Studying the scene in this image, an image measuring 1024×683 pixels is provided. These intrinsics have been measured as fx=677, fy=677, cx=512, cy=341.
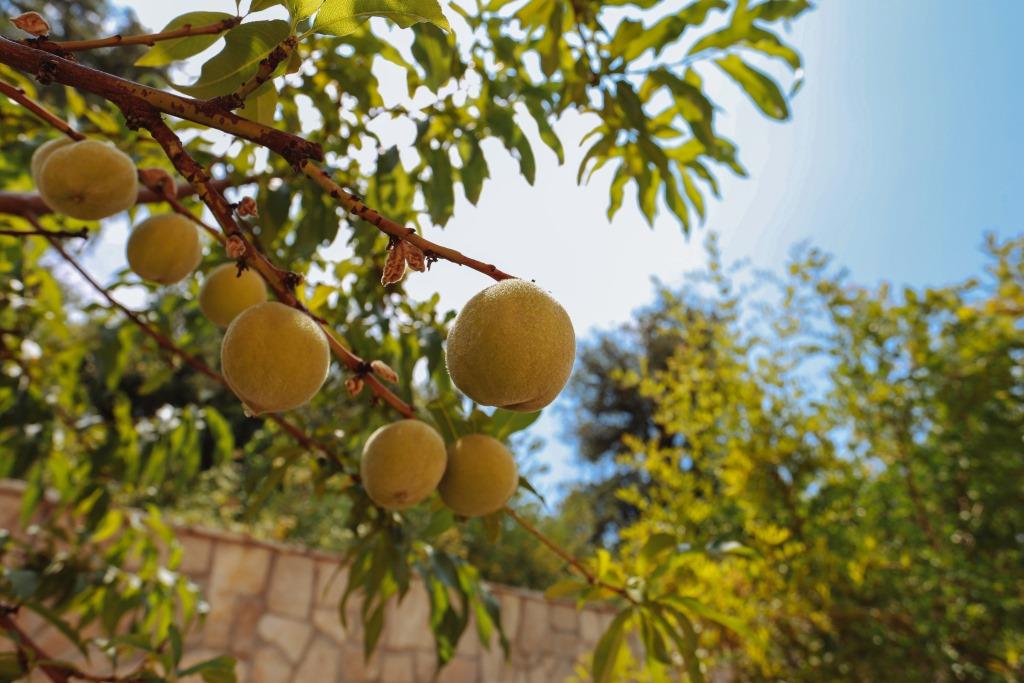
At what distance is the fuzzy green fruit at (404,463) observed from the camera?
88 centimetres

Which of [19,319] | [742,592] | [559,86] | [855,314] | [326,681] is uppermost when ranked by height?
[855,314]

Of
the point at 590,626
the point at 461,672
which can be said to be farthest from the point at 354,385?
the point at 590,626

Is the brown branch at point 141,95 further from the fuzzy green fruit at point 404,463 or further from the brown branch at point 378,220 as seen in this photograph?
the fuzzy green fruit at point 404,463

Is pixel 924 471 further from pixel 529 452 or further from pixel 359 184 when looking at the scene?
pixel 529 452

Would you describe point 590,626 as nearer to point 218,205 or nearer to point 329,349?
point 329,349

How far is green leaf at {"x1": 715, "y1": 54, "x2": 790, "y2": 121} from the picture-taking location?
5.39 feet

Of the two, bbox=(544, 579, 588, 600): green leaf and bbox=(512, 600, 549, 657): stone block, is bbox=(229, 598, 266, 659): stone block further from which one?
bbox=(544, 579, 588, 600): green leaf

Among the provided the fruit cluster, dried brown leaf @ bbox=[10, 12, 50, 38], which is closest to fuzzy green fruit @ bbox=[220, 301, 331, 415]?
the fruit cluster

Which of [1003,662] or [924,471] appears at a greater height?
[924,471]

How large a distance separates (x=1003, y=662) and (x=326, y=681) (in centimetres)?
318

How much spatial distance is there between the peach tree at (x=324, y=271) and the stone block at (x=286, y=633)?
1.56 metres

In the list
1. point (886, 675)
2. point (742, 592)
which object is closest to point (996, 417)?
point (886, 675)

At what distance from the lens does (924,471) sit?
2.63 metres

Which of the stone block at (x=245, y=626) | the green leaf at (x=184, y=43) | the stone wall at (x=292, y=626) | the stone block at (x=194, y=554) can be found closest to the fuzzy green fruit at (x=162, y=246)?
the green leaf at (x=184, y=43)
